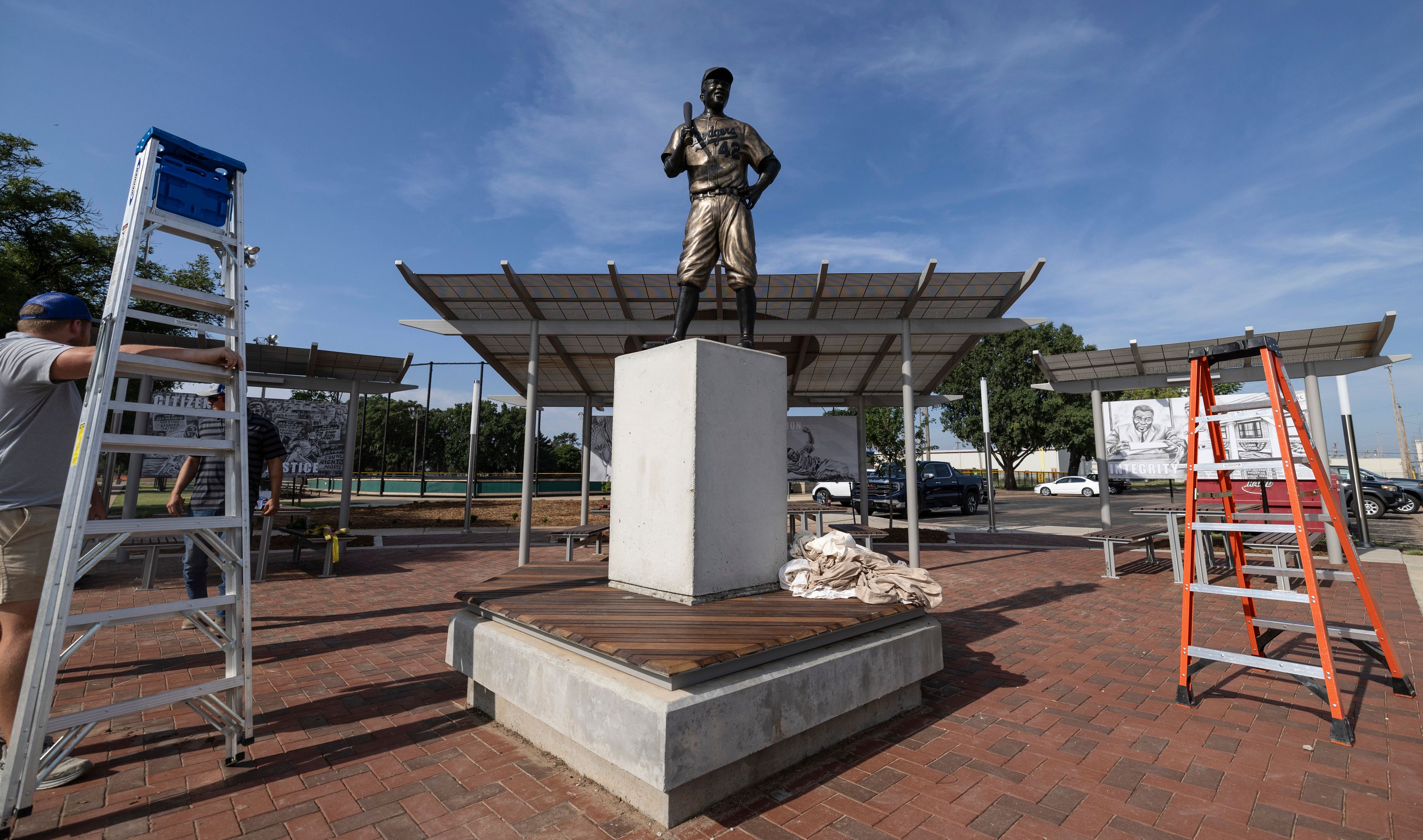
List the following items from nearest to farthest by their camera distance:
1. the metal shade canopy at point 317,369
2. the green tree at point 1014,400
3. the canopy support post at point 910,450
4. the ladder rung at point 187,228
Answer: the ladder rung at point 187,228 → the canopy support post at point 910,450 → the metal shade canopy at point 317,369 → the green tree at point 1014,400

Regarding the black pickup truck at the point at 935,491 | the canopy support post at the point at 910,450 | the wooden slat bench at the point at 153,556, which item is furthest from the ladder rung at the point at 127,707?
the black pickup truck at the point at 935,491

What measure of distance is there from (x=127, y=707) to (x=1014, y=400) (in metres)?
37.8

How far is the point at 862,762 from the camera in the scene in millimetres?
2771

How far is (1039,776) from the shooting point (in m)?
2.61

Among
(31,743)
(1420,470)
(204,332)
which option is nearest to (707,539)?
(204,332)

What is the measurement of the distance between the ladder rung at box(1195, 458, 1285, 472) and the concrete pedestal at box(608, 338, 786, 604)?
241cm

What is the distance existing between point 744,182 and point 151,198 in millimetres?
3267

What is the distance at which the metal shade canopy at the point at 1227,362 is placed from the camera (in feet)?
26.1

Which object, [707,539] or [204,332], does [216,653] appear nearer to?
[204,332]

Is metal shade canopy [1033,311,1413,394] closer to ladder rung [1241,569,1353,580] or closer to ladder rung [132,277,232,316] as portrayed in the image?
ladder rung [1241,569,1353,580]

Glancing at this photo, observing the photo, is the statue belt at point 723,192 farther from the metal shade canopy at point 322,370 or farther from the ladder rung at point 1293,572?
the metal shade canopy at point 322,370

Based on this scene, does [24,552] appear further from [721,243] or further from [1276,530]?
[1276,530]

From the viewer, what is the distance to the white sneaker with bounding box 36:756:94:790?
7.99 ft

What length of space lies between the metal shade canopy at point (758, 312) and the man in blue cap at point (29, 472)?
431cm
